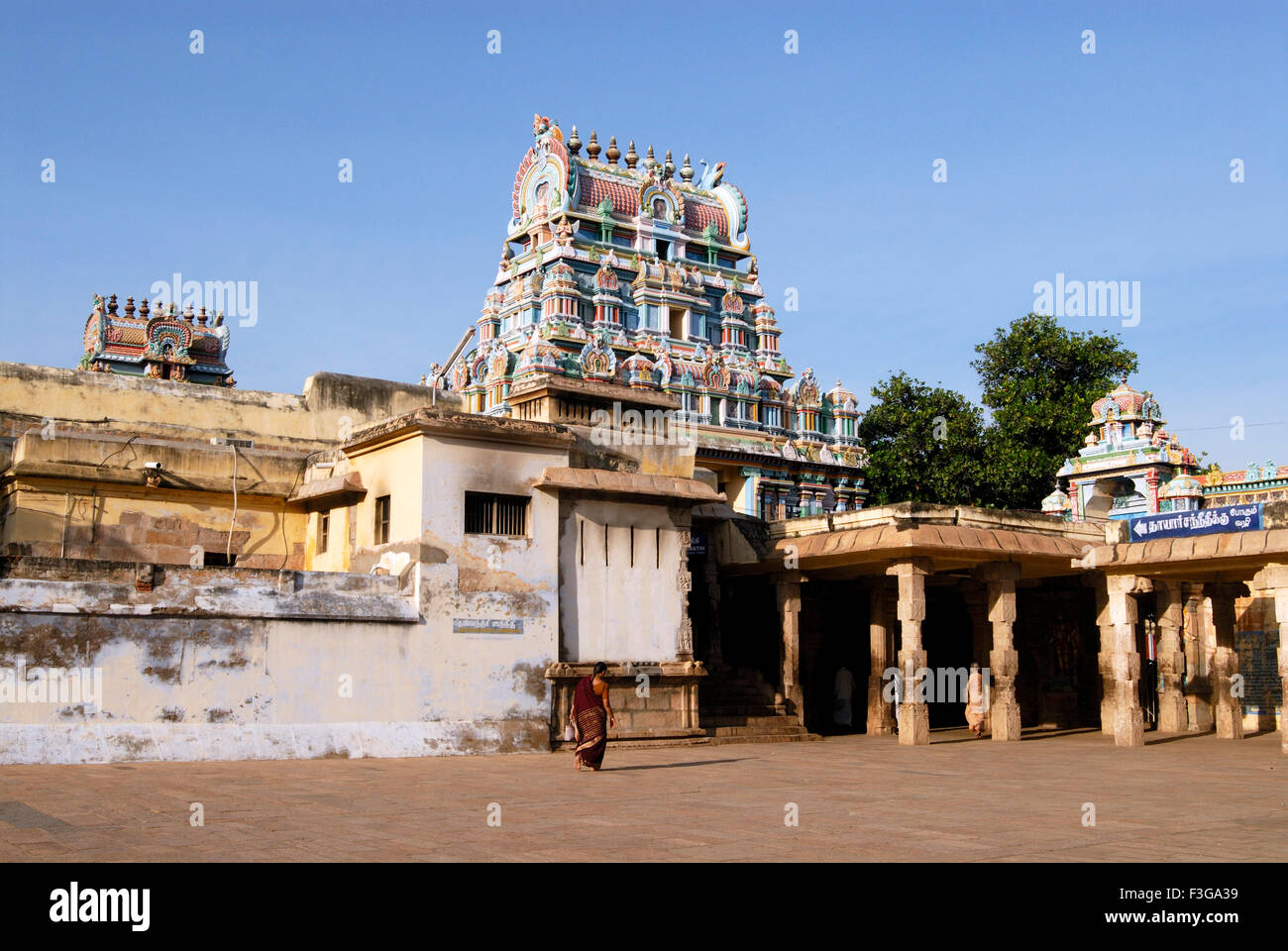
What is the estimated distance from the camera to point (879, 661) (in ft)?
82.5

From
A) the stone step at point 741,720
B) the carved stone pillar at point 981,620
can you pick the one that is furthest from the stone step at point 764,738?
the carved stone pillar at point 981,620

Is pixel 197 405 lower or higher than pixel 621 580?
higher

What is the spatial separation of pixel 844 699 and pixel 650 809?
650 inches

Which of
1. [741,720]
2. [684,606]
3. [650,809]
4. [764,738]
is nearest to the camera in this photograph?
[650,809]

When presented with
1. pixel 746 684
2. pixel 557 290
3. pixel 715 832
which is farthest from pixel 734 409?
pixel 715 832

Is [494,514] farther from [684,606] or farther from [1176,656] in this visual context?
[1176,656]

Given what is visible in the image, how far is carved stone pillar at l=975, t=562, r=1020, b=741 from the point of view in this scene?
22516mm

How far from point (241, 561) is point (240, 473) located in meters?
1.53

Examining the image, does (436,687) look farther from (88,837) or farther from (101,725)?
(88,837)

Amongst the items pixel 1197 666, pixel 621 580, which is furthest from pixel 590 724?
pixel 1197 666

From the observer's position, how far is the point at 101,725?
50.3ft

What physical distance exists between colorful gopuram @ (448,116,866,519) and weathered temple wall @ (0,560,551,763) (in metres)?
29.5

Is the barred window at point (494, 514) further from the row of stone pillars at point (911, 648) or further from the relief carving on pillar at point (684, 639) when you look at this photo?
the row of stone pillars at point (911, 648)

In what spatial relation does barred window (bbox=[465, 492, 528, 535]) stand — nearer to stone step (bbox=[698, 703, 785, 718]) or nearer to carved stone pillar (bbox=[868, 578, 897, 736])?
stone step (bbox=[698, 703, 785, 718])
